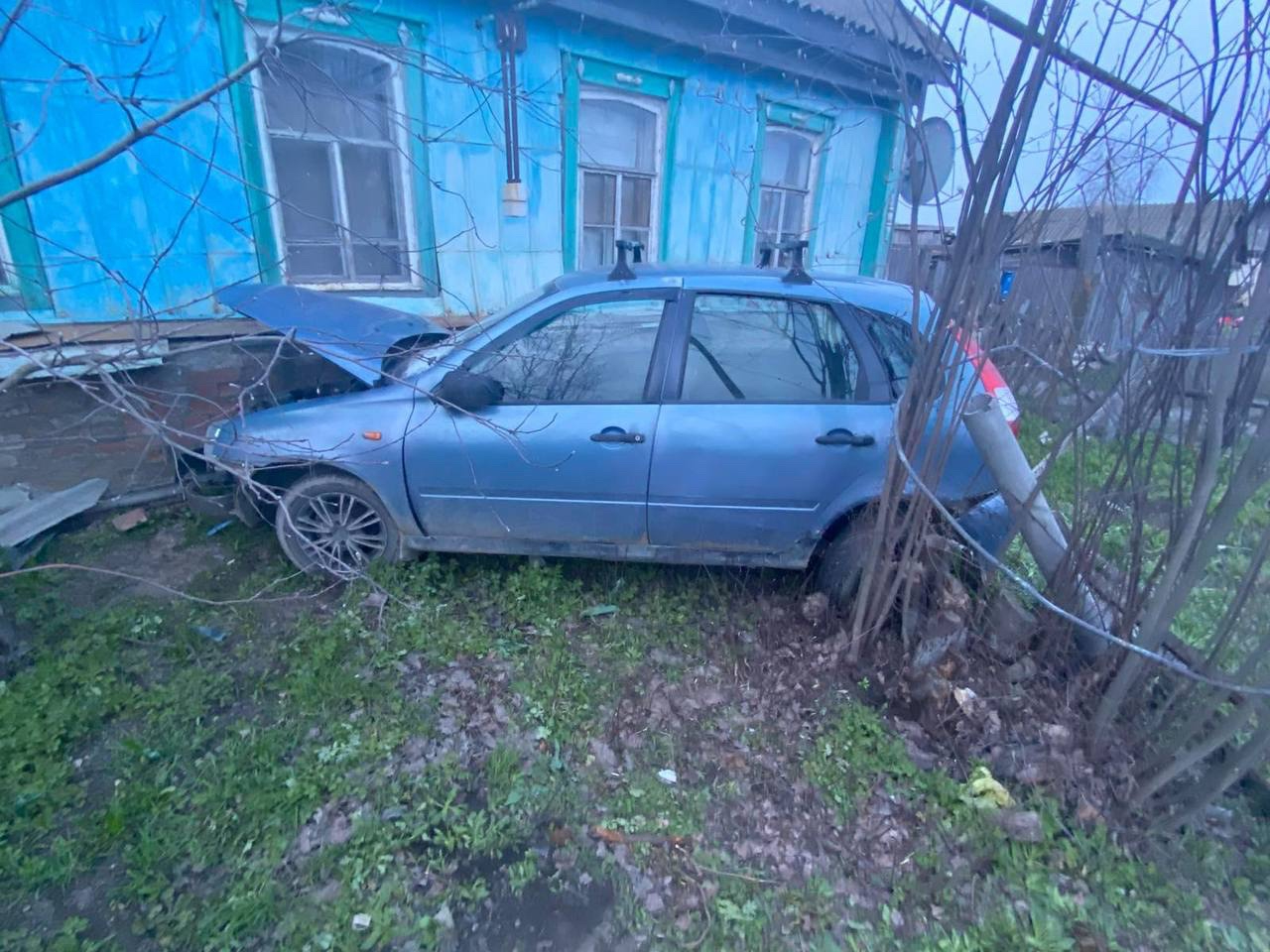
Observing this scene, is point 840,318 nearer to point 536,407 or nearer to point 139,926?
point 536,407

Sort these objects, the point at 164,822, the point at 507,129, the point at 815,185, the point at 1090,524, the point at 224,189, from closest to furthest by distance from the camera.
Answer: the point at 164,822
the point at 1090,524
the point at 224,189
the point at 507,129
the point at 815,185

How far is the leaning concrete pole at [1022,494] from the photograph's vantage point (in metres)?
2.66

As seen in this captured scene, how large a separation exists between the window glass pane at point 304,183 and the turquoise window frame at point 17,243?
1.41 meters

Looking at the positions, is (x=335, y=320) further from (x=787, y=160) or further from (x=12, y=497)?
(x=787, y=160)

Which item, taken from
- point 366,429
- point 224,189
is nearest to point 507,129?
point 224,189

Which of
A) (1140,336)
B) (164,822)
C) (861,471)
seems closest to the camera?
(164,822)

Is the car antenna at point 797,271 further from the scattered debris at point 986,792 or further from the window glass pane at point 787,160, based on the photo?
the window glass pane at point 787,160

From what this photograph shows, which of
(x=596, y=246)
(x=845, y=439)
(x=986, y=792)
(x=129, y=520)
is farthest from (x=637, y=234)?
(x=986, y=792)

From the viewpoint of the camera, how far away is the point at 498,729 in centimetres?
274

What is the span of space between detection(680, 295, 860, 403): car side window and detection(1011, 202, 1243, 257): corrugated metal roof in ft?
2.81

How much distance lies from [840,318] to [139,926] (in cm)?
341

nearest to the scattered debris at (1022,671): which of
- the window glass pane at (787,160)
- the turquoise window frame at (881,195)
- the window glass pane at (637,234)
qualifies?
the window glass pane at (637,234)

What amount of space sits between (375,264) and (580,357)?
3.09 meters

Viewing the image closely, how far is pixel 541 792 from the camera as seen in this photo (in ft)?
8.07
